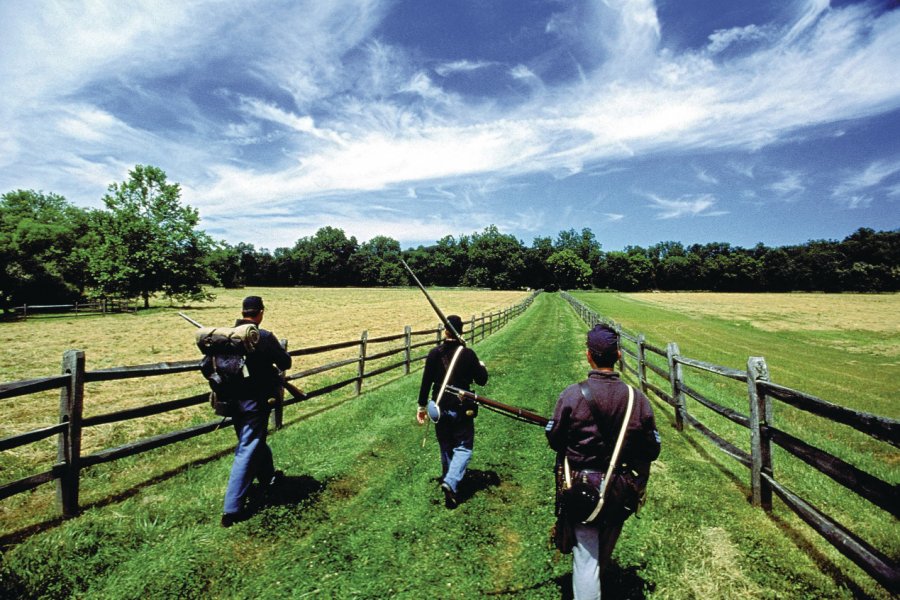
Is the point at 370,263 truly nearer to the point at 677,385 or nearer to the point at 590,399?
the point at 677,385

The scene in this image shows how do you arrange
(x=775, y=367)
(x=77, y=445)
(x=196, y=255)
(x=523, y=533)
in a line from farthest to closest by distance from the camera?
1. (x=196, y=255)
2. (x=775, y=367)
3. (x=77, y=445)
4. (x=523, y=533)

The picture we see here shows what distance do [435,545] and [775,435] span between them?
12.2 ft

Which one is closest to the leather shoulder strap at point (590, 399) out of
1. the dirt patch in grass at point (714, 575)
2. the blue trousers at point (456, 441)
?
the dirt patch in grass at point (714, 575)

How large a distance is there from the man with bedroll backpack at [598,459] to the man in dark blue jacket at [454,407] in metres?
1.97

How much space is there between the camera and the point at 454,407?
4750 millimetres

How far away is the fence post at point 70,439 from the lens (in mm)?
4438

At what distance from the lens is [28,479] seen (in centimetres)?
414

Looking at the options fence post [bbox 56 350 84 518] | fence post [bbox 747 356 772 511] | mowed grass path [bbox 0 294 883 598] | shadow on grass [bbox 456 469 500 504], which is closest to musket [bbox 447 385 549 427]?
shadow on grass [bbox 456 469 500 504]

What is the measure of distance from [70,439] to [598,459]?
17.7 ft

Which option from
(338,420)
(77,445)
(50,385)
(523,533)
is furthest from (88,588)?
(338,420)

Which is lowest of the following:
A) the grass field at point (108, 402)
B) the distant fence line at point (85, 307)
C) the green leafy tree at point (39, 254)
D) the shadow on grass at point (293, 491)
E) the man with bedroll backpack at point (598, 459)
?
the grass field at point (108, 402)

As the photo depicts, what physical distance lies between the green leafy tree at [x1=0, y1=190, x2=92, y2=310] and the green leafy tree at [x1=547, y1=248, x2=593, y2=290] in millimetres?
108266

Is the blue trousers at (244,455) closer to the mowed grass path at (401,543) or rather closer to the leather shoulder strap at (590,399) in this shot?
the mowed grass path at (401,543)

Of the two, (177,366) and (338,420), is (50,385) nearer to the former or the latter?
(177,366)
